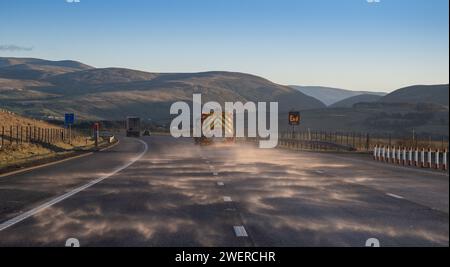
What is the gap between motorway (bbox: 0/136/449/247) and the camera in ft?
36.5

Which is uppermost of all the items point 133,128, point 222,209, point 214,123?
point 214,123

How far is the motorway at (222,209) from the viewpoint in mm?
11125

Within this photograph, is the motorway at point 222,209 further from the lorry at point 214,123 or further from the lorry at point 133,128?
the lorry at point 133,128

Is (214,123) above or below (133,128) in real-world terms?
above

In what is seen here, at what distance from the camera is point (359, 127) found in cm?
15350

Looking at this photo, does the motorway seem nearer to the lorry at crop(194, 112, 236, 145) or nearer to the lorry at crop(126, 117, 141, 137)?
the lorry at crop(194, 112, 236, 145)

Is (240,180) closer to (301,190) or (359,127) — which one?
(301,190)

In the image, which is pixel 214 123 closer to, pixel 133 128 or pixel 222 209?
pixel 133 128

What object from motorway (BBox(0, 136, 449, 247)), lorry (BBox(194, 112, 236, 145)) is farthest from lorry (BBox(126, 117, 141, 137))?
motorway (BBox(0, 136, 449, 247))

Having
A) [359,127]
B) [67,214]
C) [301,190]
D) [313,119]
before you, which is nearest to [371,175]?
[301,190]

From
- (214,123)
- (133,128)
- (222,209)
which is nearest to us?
(222,209)

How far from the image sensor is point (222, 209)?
1545 cm

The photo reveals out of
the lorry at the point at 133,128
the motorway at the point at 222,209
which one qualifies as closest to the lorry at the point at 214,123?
the motorway at the point at 222,209

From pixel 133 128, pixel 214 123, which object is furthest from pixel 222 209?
pixel 133 128
